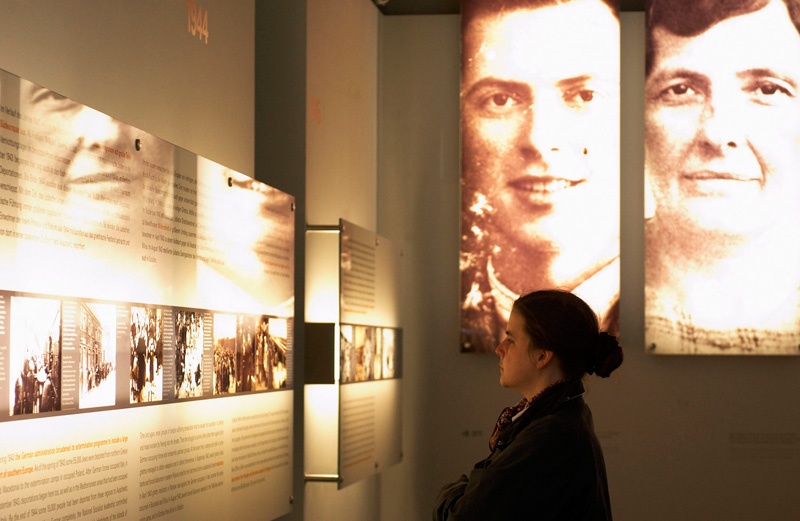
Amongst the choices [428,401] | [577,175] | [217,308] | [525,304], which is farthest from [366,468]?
[525,304]

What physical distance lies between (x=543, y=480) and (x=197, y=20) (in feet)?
11.2

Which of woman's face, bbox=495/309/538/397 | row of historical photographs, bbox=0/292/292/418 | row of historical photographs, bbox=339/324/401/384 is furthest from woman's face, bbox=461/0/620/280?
woman's face, bbox=495/309/538/397

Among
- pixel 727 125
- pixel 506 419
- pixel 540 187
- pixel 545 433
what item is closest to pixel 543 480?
pixel 545 433

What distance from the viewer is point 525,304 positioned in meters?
4.00

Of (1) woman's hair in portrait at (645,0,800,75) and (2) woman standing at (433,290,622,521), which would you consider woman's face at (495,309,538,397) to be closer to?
(2) woman standing at (433,290,622,521)

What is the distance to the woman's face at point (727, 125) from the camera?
9.99 meters

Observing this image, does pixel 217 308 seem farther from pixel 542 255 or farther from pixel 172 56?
pixel 542 255

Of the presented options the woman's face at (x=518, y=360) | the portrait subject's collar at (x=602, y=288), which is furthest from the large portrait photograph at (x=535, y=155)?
the woman's face at (x=518, y=360)

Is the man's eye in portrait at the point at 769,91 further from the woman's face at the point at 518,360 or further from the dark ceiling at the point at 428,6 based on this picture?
the woman's face at the point at 518,360

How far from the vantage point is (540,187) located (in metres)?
10.2

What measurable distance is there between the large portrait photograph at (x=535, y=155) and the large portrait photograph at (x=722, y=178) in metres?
0.46

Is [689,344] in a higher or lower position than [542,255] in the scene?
lower

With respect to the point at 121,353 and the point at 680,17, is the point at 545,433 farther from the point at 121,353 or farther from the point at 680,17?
the point at 680,17

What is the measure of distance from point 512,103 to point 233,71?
433cm
